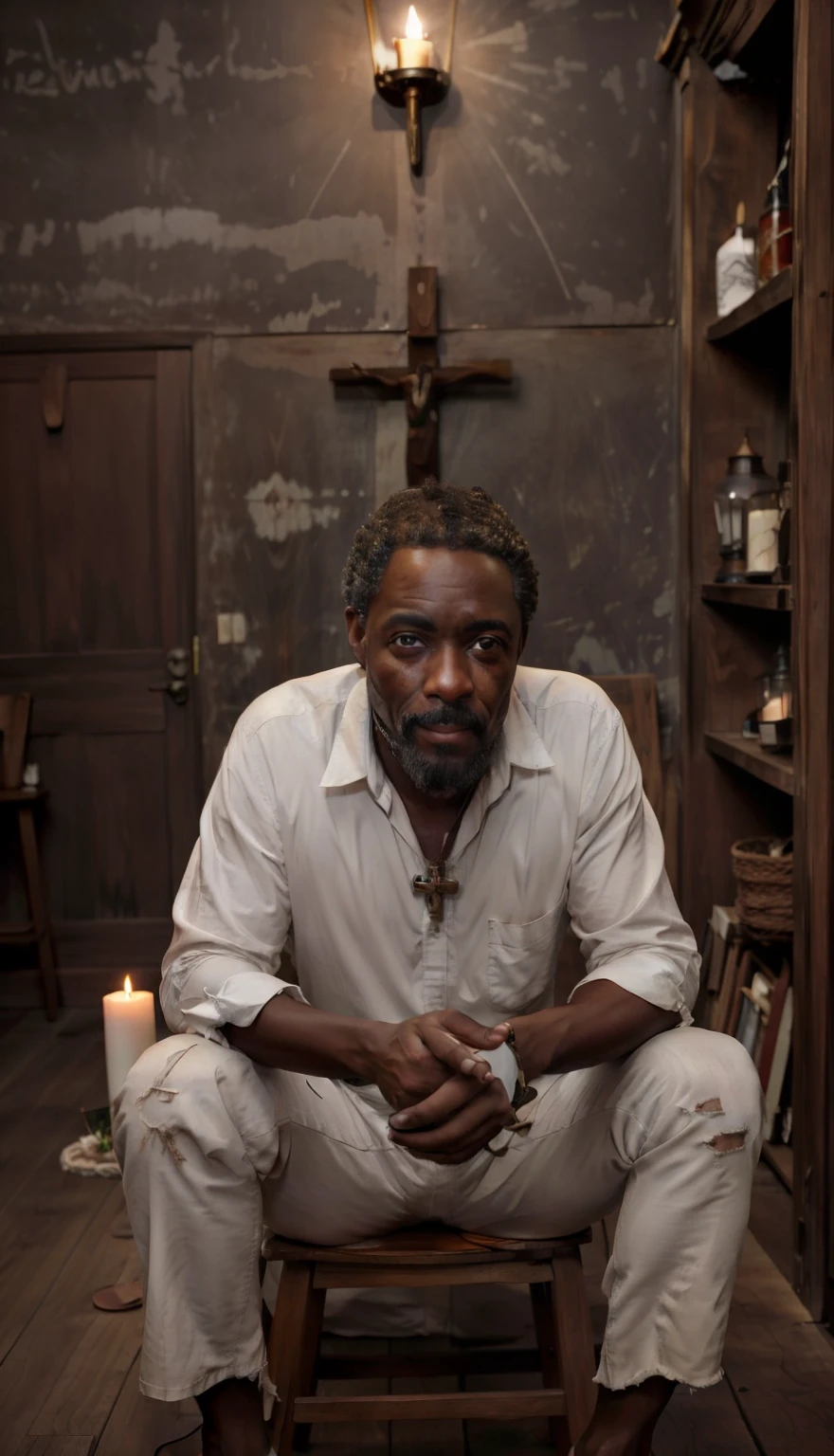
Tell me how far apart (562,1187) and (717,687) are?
84.5 inches

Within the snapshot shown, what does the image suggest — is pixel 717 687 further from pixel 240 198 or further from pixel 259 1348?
pixel 259 1348

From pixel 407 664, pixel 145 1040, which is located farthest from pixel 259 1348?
pixel 145 1040

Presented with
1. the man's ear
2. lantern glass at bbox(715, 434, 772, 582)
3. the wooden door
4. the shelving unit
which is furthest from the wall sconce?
the man's ear

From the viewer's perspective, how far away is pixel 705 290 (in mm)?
3574

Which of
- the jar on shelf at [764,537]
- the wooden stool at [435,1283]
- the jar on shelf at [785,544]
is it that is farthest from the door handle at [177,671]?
the wooden stool at [435,1283]

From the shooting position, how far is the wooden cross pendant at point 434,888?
1.76 m

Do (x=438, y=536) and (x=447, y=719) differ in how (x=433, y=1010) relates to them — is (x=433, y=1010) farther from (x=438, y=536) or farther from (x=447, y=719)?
(x=438, y=536)

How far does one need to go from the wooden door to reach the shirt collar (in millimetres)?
2358

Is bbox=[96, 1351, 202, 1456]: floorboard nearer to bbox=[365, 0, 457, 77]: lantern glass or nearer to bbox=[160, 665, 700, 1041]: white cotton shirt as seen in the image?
bbox=[160, 665, 700, 1041]: white cotton shirt

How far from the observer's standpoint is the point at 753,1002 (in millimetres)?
3094

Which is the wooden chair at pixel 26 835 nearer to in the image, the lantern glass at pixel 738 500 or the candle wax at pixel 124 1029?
the candle wax at pixel 124 1029

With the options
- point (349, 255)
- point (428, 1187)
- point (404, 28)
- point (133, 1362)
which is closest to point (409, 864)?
point (428, 1187)

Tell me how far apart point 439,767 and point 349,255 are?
2652 millimetres

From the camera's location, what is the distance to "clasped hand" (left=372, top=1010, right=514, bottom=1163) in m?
1.49
